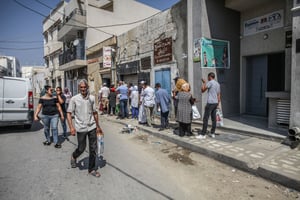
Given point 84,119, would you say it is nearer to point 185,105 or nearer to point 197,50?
point 185,105

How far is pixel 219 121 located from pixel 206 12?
4219mm

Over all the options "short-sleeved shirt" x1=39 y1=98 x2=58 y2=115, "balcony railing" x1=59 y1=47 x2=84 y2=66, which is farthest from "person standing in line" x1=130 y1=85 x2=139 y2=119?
"balcony railing" x1=59 y1=47 x2=84 y2=66

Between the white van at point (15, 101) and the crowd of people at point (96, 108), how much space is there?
750mm

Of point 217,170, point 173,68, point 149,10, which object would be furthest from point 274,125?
point 149,10

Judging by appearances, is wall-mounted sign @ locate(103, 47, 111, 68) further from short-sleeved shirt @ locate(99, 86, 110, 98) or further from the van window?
the van window

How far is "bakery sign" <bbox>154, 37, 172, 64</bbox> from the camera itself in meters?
9.19

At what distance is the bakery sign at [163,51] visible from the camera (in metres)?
9.19

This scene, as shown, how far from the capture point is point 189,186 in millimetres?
3449

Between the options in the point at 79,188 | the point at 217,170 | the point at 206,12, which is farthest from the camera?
the point at 206,12

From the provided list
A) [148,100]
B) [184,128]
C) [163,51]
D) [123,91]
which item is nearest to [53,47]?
[123,91]

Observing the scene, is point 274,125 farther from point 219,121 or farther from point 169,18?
point 169,18

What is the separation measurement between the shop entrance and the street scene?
0.13 feet

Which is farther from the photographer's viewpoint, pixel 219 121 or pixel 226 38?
pixel 226 38

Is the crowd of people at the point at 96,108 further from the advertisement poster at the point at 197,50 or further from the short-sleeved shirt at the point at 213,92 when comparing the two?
the advertisement poster at the point at 197,50
